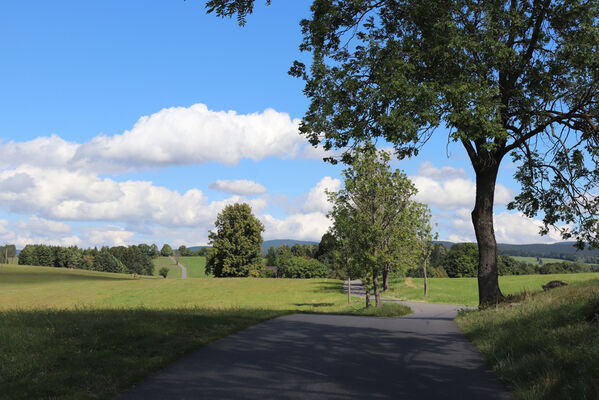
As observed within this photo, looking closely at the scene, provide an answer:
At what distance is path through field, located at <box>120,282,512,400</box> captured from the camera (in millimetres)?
6414

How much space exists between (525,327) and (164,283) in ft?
217

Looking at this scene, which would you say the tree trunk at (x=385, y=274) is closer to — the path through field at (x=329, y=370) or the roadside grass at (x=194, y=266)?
the path through field at (x=329, y=370)

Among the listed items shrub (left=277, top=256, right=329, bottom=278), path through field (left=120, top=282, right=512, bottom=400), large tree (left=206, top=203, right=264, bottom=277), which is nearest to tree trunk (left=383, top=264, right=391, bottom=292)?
path through field (left=120, top=282, right=512, bottom=400)

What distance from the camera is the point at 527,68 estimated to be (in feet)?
52.5

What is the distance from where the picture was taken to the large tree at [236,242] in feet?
245

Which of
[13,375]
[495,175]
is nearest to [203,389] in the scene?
[13,375]

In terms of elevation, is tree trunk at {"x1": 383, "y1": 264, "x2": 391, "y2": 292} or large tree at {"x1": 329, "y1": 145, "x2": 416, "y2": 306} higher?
large tree at {"x1": 329, "y1": 145, "x2": 416, "y2": 306}

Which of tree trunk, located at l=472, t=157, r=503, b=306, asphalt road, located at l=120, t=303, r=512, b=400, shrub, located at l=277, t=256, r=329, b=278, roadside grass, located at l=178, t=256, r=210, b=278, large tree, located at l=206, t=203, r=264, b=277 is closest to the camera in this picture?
asphalt road, located at l=120, t=303, r=512, b=400

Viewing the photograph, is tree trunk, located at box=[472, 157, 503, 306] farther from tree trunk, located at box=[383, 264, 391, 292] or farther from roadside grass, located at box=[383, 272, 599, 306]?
roadside grass, located at box=[383, 272, 599, 306]

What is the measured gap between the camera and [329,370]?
7672 millimetres

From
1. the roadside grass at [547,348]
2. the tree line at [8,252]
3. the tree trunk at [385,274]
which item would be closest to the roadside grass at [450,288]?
the tree trunk at [385,274]

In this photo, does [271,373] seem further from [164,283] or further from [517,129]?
[164,283]

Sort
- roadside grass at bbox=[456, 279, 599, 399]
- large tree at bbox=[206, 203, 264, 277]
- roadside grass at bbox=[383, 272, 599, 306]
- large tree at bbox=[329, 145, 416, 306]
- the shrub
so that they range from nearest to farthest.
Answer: roadside grass at bbox=[456, 279, 599, 399], large tree at bbox=[329, 145, 416, 306], roadside grass at bbox=[383, 272, 599, 306], large tree at bbox=[206, 203, 264, 277], the shrub

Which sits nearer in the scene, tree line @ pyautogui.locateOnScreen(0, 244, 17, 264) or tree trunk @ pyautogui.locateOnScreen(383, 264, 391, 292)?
tree trunk @ pyautogui.locateOnScreen(383, 264, 391, 292)
